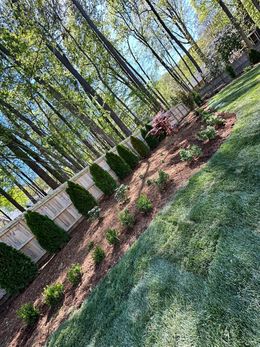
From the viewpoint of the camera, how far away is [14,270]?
5.79 meters

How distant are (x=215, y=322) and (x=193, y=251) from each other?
868 mm

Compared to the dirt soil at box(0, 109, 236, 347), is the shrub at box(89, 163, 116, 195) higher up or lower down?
higher up

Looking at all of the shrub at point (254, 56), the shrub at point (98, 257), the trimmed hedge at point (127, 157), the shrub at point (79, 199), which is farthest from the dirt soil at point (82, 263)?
the shrub at point (254, 56)

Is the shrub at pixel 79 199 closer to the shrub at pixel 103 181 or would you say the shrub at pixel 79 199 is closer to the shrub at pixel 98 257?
the shrub at pixel 103 181

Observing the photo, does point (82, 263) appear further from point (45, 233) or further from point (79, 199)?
point (79, 199)

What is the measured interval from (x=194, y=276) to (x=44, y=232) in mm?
5014

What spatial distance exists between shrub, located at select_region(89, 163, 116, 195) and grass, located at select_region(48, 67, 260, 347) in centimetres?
459

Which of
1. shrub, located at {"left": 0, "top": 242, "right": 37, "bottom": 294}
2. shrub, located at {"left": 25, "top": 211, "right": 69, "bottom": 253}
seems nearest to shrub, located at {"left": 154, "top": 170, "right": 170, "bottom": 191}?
shrub, located at {"left": 25, "top": 211, "right": 69, "bottom": 253}

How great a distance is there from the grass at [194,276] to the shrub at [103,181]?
4.59 metres

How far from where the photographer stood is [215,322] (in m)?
1.95

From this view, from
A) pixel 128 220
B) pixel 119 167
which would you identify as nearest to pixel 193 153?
pixel 128 220

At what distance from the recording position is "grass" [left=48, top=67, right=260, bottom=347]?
198 centimetres

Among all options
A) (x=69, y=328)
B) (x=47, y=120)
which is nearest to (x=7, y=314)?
(x=69, y=328)

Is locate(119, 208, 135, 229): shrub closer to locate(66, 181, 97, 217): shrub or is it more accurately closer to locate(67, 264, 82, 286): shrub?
locate(67, 264, 82, 286): shrub
